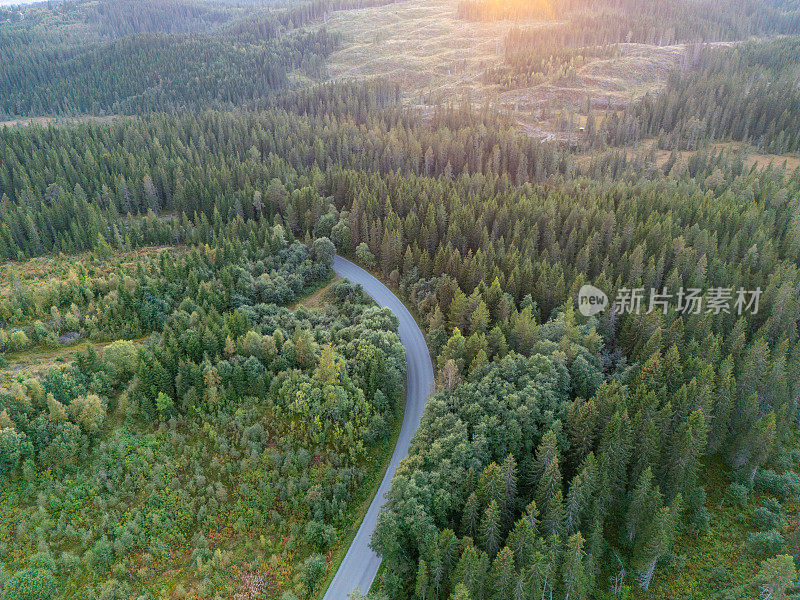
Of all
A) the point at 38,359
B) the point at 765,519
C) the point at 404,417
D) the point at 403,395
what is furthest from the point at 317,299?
the point at 765,519

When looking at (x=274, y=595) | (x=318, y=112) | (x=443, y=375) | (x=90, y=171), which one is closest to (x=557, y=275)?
(x=443, y=375)

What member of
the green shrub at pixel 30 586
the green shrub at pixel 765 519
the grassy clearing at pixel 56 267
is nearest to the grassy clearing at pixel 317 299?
the grassy clearing at pixel 56 267

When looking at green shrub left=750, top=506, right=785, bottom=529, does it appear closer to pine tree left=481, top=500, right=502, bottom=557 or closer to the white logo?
the white logo

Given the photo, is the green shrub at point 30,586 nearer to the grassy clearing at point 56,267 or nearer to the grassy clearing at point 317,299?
the grassy clearing at point 317,299

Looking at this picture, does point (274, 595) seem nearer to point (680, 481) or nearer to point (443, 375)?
point (443, 375)

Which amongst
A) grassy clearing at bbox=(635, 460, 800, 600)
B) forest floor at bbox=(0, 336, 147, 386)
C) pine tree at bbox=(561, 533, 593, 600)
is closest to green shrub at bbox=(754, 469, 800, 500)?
grassy clearing at bbox=(635, 460, 800, 600)
